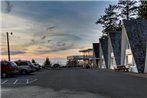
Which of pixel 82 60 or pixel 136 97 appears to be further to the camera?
pixel 82 60

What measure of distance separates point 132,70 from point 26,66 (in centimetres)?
1548

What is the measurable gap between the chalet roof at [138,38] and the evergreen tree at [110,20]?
103ft

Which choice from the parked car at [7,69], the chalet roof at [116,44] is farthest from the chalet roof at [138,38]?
the parked car at [7,69]

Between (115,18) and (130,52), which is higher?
(115,18)

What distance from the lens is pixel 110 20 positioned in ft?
288

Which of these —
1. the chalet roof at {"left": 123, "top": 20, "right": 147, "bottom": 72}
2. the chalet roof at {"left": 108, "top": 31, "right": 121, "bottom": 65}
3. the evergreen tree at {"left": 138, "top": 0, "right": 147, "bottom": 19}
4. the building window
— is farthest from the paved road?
the evergreen tree at {"left": 138, "top": 0, "right": 147, "bottom": 19}

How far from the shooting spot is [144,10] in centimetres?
7875

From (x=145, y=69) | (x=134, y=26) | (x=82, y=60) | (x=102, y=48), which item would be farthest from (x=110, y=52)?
(x=82, y=60)

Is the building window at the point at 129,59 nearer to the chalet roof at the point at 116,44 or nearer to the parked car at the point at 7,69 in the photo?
the chalet roof at the point at 116,44

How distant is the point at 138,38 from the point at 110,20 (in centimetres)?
3636

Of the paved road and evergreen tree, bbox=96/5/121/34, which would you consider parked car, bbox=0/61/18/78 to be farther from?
evergreen tree, bbox=96/5/121/34

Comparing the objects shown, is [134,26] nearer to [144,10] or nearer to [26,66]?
[26,66]

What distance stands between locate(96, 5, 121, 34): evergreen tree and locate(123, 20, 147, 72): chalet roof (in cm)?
3151

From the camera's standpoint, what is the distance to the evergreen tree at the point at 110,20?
86.6 meters
